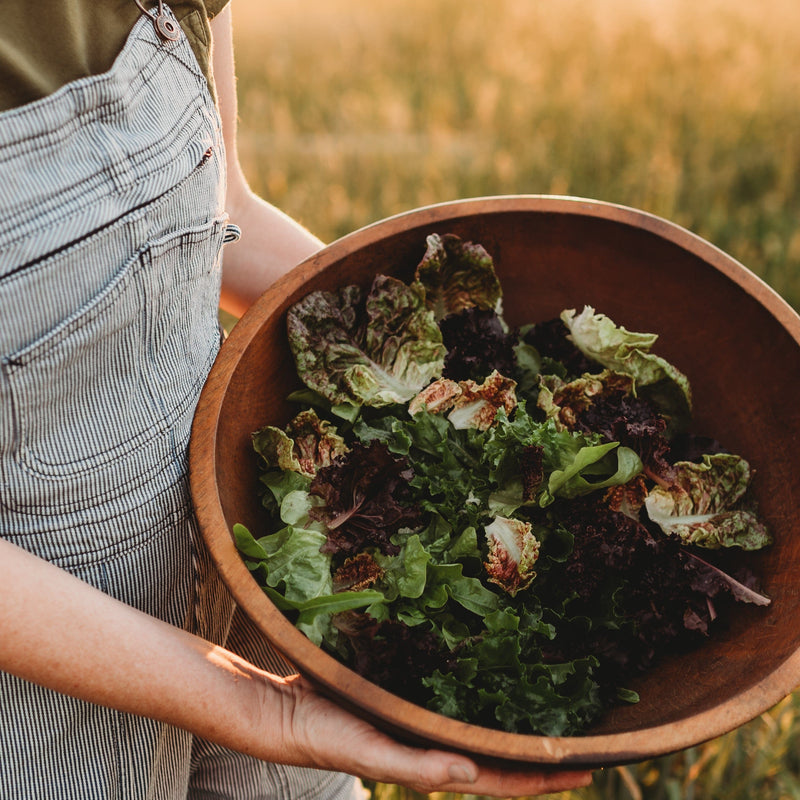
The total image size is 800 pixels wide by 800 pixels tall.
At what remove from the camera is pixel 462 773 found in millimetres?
1164

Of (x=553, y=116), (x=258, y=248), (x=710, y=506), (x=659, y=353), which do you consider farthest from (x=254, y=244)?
(x=553, y=116)

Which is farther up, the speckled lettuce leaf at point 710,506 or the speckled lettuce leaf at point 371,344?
the speckled lettuce leaf at point 371,344

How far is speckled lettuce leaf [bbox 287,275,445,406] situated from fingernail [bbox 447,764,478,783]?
27.7 inches

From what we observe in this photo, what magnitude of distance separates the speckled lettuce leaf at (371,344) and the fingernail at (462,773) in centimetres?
70

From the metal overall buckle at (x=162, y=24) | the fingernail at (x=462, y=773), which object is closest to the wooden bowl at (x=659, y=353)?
the fingernail at (x=462, y=773)

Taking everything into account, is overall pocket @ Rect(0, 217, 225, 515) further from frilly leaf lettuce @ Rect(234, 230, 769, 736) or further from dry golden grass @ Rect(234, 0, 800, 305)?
dry golden grass @ Rect(234, 0, 800, 305)

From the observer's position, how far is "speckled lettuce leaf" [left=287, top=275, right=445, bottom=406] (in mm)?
1620

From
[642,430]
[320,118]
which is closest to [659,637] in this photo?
[642,430]

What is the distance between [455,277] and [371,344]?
0.23 m

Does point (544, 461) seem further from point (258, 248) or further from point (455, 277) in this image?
point (258, 248)

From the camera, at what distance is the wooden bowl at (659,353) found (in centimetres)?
119

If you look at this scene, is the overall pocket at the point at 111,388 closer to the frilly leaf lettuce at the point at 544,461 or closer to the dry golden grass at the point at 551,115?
the frilly leaf lettuce at the point at 544,461

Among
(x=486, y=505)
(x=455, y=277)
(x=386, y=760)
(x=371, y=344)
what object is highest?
(x=455, y=277)

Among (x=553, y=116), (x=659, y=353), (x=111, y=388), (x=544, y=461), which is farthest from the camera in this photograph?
(x=553, y=116)
